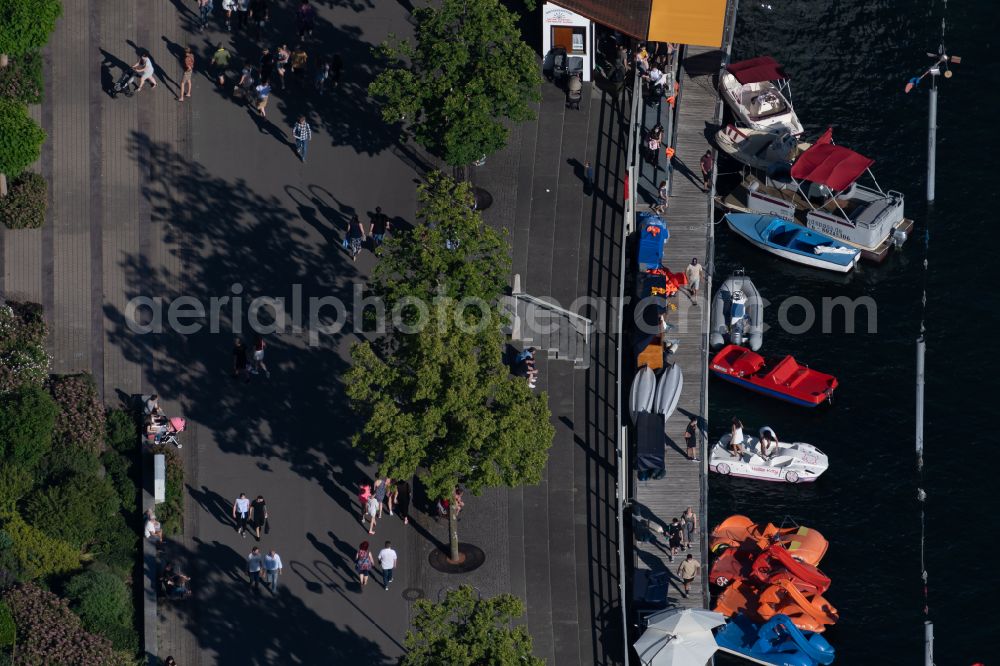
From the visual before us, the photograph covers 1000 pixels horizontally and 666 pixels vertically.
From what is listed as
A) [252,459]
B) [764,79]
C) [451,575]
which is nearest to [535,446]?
[451,575]

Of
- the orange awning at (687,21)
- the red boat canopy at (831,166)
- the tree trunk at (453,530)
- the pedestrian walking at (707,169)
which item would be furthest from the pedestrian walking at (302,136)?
the red boat canopy at (831,166)

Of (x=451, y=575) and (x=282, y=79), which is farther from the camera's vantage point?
(x=282, y=79)

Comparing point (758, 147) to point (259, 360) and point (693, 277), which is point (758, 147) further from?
point (259, 360)

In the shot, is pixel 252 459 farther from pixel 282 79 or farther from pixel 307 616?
pixel 282 79

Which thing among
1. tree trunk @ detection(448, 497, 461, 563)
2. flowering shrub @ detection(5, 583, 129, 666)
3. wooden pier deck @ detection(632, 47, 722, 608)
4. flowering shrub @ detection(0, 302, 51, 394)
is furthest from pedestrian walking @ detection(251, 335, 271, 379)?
wooden pier deck @ detection(632, 47, 722, 608)

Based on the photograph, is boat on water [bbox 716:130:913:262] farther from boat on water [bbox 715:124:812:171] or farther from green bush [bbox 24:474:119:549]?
green bush [bbox 24:474:119:549]

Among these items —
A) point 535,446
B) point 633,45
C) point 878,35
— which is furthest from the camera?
point 878,35

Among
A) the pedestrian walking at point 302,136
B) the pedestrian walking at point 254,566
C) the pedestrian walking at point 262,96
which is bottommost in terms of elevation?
the pedestrian walking at point 254,566

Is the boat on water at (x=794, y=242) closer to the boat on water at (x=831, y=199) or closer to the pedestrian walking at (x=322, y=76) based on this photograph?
Answer: the boat on water at (x=831, y=199)
